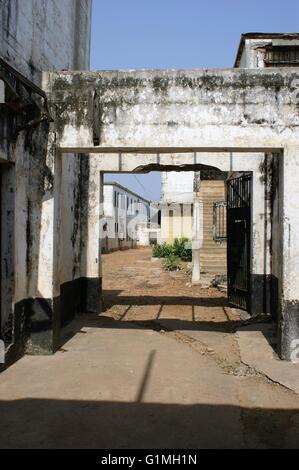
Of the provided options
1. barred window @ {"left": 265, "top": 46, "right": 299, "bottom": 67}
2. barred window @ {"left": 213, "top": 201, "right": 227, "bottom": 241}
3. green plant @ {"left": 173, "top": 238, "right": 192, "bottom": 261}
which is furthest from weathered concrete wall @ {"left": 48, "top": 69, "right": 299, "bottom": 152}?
green plant @ {"left": 173, "top": 238, "right": 192, "bottom": 261}

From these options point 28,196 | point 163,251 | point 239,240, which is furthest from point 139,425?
point 163,251

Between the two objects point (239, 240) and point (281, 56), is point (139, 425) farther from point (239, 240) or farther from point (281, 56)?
point (281, 56)

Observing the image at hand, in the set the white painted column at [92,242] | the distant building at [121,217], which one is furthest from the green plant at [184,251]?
the white painted column at [92,242]

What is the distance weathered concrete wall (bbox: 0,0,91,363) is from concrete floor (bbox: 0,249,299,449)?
57 centimetres

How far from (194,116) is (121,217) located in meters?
34.7

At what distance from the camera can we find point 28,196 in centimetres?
637

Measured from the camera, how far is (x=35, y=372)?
560cm

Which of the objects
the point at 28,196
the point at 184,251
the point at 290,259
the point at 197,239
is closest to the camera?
the point at 290,259

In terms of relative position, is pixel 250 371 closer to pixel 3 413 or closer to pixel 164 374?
pixel 164 374

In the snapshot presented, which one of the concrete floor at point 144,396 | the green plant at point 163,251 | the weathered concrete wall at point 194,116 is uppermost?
the weathered concrete wall at point 194,116

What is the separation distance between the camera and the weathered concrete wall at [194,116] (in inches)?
247

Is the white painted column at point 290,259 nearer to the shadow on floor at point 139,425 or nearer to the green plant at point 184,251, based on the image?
the shadow on floor at point 139,425

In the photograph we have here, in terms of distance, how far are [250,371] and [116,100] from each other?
4.25 m

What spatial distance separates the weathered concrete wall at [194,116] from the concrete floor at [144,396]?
1.38 metres
